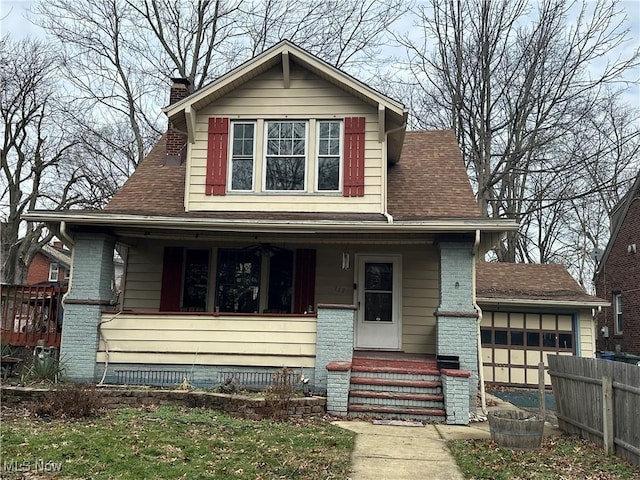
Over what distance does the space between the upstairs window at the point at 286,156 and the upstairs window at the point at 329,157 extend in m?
0.30

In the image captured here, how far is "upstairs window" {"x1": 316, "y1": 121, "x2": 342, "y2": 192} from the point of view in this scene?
10266mm

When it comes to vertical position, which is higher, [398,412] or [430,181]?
[430,181]

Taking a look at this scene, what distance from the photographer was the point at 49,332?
32.1ft

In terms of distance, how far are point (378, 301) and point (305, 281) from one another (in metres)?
1.56

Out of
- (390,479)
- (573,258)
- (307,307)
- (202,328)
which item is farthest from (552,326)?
(573,258)

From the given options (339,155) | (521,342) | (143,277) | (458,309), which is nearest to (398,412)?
(458,309)

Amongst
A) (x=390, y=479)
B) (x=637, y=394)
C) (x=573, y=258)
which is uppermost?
(x=573, y=258)

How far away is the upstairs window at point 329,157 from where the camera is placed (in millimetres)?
10266

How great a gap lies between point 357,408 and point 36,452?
457cm

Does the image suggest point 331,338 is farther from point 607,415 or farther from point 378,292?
point 607,415

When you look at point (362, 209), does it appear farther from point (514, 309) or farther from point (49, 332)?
point (514, 309)

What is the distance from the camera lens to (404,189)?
11555 millimetres

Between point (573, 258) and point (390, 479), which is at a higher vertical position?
point (573, 258)

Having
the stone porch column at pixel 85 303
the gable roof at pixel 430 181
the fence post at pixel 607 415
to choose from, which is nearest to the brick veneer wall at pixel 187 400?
the stone porch column at pixel 85 303
